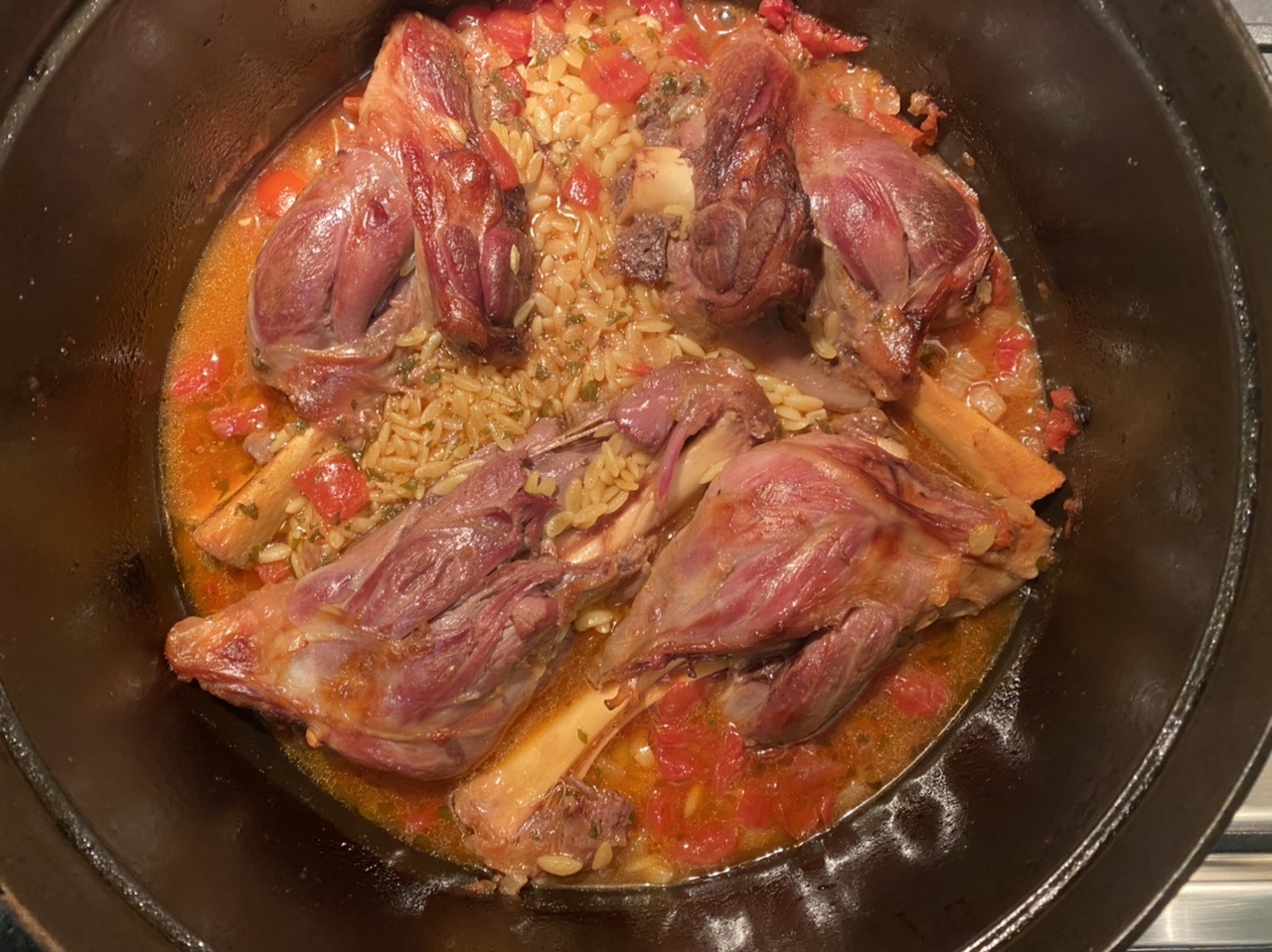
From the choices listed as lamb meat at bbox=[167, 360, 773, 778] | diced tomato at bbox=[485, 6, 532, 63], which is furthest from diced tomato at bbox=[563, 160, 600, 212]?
lamb meat at bbox=[167, 360, 773, 778]

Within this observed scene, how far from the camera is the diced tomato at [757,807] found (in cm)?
324

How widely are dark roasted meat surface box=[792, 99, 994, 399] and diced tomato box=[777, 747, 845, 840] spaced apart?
140cm

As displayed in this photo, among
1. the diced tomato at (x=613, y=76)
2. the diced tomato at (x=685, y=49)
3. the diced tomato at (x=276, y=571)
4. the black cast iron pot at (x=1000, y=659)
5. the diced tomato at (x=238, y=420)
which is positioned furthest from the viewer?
the diced tomato at (x=685, y=49)

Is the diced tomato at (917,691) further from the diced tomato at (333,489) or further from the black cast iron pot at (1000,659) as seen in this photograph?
the diced tomato at (333,489)

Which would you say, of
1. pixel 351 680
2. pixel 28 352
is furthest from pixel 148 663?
pixel 28 352

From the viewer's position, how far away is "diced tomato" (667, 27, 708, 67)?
3664 millimetres

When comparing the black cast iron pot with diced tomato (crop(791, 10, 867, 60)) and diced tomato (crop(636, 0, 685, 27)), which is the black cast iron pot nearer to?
diced tomato (crop(791, 10, 867, 60))

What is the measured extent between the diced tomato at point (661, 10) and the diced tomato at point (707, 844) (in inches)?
128

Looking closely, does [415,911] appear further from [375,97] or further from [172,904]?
[375,97]

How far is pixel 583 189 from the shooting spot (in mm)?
3500

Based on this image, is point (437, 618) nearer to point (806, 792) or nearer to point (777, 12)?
point (806, 792)

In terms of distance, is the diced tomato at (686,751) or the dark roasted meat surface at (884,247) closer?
the dark roasted meat surface at (884,247)

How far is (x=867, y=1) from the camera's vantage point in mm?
3566

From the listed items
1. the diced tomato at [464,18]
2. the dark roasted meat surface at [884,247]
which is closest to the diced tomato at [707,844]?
the dark roasted meat surface at [884,247]
